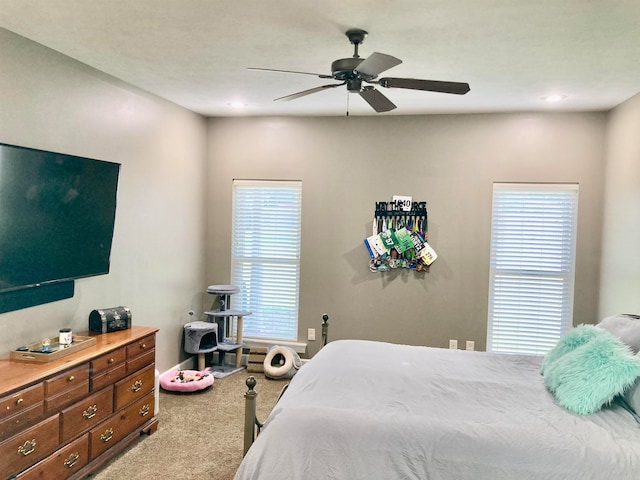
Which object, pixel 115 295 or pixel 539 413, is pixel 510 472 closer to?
pixel 539 413

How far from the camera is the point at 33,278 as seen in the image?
2932 millimetres

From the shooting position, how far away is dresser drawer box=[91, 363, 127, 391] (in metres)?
2.97

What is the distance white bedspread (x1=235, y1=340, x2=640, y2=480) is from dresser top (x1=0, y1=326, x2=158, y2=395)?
1.27m

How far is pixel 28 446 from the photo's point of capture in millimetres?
2447

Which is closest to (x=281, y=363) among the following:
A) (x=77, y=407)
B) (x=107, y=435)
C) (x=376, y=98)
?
(x=107, y=435)

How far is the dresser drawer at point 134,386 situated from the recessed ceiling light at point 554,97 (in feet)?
13.0

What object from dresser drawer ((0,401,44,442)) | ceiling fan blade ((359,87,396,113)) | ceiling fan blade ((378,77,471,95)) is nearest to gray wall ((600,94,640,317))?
ceiling fan blade ((378,77,471,95))

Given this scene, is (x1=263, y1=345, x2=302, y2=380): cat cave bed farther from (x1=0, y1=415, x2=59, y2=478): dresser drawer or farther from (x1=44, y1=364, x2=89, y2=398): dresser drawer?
(x1=0, y1=415, x2=59, y2=478): dresser drawer

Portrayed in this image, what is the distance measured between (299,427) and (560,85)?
3.28 meters

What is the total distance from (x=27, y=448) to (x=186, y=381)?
6.58 feet

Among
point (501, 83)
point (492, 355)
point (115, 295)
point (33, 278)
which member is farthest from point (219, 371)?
point (501, 83)

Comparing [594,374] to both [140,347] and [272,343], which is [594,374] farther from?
[272,343]

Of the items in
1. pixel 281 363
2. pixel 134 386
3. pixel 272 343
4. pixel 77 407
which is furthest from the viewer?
pixel 272 343

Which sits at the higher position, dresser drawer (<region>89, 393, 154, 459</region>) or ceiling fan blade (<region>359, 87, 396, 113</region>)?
ceiling fan blade (<region>359, 87, 396, 113</region>)
